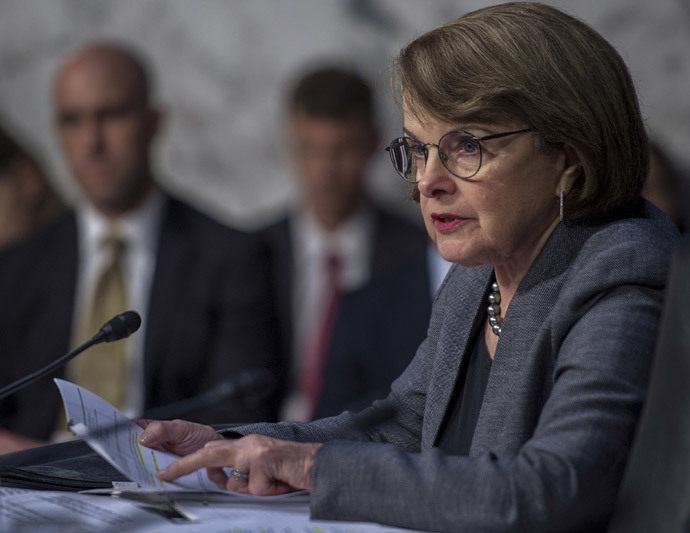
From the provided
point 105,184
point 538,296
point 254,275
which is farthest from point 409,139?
point 105,184

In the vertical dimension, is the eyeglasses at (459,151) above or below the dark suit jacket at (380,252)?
above

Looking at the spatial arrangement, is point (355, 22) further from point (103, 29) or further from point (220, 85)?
point (103, 29)

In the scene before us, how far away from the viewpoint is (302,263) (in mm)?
4777

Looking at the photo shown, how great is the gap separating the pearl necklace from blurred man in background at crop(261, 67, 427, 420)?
2.81 metres

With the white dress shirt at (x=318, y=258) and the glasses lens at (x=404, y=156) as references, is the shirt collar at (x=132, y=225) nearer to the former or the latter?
the white dress shirt at (x=318, y=258)

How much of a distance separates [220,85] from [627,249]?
4233 millimetres

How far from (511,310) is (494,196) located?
18 cm

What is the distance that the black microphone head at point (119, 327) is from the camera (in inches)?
67.7

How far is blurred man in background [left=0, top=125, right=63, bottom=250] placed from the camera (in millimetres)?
4930

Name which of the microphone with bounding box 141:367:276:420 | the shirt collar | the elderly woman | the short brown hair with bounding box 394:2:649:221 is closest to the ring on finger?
the elderly woman

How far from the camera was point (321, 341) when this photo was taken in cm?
439

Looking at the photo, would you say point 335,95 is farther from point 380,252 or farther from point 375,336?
point 375,336

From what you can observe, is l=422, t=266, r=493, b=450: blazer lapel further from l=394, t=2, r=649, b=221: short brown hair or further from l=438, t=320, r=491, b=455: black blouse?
l=394, t=2, r=649, b=221: short brown hair

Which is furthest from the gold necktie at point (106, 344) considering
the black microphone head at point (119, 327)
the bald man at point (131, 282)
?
the black microphone head at point (119, 327)
